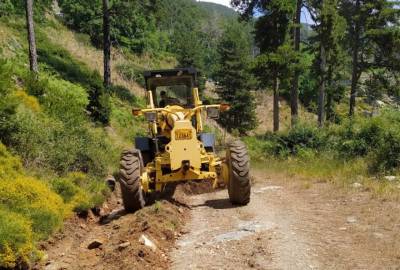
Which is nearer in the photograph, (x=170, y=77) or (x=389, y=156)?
(x=170, y=77)

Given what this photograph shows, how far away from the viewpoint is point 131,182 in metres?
9.68

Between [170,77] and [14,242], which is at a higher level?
[170,77]

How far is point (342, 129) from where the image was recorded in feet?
59.0

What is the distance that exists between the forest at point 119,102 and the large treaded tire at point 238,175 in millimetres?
2926

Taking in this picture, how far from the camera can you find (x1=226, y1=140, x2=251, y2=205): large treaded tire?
32.5 ft

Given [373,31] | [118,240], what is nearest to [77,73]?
[373,31]

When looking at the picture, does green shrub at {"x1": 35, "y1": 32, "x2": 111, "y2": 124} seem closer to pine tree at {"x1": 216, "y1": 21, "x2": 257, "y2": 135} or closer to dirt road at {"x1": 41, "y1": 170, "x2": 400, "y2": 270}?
dirt road at {"x1": 41, "y1": 170, "x2": 400, "y2": 270}

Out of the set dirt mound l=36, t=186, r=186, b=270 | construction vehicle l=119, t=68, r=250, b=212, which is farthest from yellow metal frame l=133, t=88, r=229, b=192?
dirt mound l=36, t=186, r=186, b=270

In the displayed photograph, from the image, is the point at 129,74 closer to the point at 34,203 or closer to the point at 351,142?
the point at 351,142

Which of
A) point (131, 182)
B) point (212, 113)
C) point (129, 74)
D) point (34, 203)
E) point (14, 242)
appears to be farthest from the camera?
point (129, 74)

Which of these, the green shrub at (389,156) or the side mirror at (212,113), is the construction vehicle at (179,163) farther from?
the green shrub at (389,156)

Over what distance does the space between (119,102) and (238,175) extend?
17904 millimetres

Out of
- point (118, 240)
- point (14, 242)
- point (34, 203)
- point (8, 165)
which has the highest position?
point (8, 165)

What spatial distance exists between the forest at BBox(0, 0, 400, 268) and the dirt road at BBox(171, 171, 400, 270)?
1.49 m
